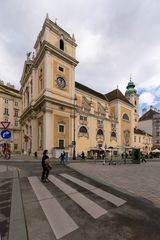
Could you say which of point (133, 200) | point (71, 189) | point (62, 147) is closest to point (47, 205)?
point (71, 189)

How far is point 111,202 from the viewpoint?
17.0 feet

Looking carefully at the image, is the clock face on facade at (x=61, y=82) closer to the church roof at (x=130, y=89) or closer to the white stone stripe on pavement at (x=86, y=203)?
the white stone stripe on pavement at (x=86, y=203)

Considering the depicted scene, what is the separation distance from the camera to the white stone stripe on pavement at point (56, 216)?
342 cm

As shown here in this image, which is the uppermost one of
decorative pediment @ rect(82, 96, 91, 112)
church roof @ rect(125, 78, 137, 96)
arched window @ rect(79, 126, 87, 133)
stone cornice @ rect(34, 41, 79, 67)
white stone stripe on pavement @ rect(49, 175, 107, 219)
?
church roof @ rect(125, 78, 137, 96)

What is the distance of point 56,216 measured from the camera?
409 centimetres

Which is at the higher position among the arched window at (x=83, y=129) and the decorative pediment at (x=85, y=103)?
the decorative pediment at (x=85, y=103)

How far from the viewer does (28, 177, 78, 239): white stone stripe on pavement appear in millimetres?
3418

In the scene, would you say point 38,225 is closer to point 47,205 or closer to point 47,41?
point 47,205

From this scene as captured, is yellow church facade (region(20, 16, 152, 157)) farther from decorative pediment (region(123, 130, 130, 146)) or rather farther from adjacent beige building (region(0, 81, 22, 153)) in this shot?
adjacent beige building (region(0, 81, 22, 153))

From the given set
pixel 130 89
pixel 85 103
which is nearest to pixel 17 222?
pixel 85 103

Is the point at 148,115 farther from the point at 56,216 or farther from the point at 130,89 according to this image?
the point at 56,216

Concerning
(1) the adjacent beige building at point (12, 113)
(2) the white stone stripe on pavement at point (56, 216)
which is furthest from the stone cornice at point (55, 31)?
(2) the white stone stripe on pavement at point (56, 216)

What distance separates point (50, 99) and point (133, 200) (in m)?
26.8

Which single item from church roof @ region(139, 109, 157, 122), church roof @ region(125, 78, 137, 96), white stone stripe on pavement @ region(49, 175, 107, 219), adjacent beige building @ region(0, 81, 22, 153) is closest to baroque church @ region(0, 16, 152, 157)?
adjacent beige building @ region(0, 81, 22, 153)
